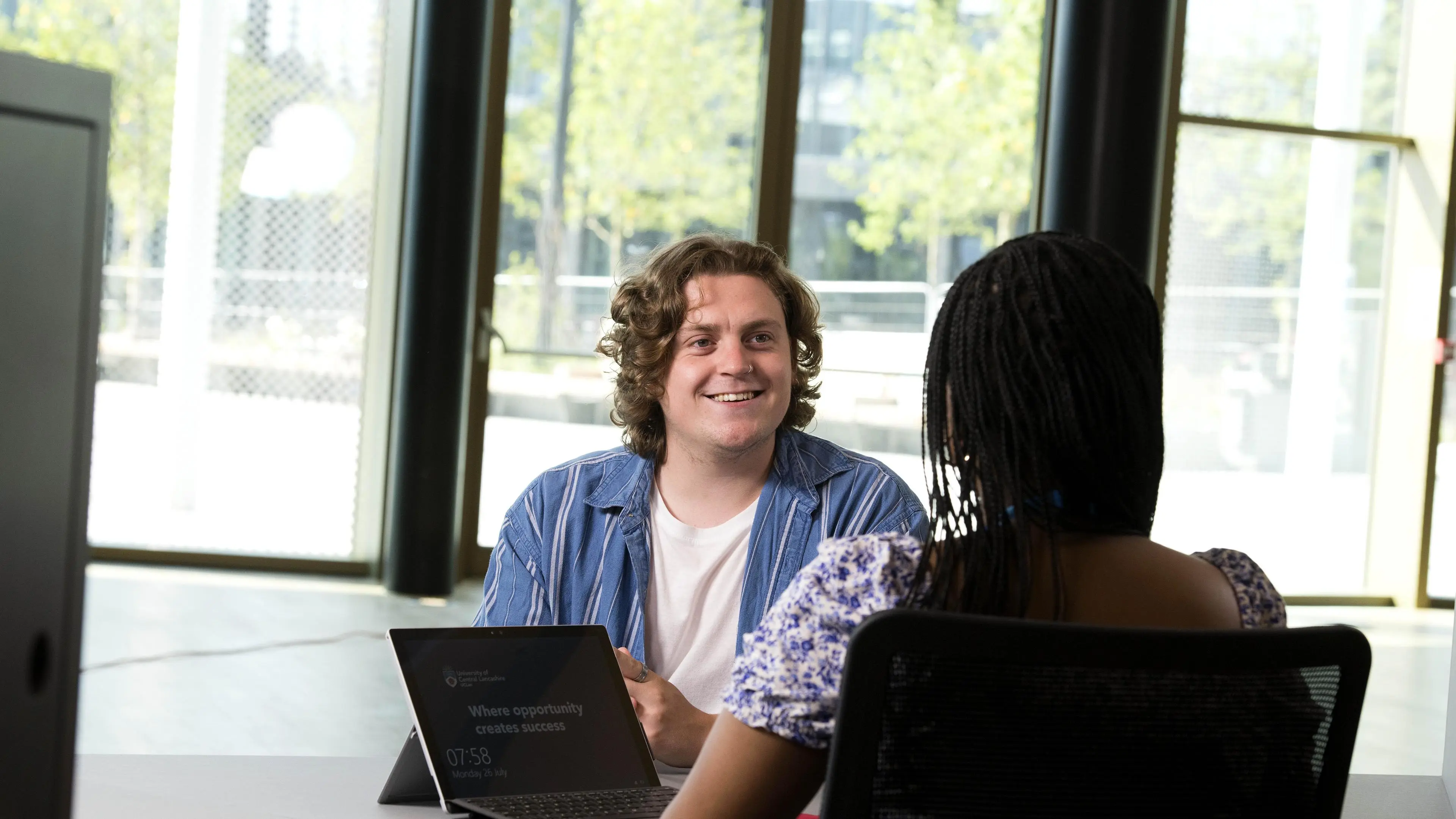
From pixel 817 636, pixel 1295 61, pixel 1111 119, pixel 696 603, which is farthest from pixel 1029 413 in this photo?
pixel 1295 61

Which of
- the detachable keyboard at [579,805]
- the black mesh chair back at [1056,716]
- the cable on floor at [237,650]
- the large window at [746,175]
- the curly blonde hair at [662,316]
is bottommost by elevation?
the cable on floor at [237,650]

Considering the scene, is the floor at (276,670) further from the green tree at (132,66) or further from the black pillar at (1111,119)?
the black pillar at (1111,119)

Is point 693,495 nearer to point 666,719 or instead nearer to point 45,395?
point 666,719

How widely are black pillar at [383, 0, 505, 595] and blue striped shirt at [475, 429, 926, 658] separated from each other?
A: 3.51 m

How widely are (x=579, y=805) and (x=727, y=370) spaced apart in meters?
0.85

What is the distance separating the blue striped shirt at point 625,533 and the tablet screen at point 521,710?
455 mm

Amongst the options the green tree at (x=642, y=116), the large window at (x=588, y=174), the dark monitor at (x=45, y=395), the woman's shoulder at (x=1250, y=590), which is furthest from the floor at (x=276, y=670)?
the dark monitor at (x=45, y=395)

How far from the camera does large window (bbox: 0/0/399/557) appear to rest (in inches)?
215

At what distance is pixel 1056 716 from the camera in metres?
0.84

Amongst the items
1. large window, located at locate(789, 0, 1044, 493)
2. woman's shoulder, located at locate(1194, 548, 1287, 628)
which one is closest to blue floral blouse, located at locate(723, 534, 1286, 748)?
woman's shoulder, located at locate(1194, 548, 1287, 628)

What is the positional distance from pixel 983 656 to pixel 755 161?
529 cm

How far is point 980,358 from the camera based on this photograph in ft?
3.20

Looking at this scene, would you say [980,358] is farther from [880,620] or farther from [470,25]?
[470,25]

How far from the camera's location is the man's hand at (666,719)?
5.16 ft
